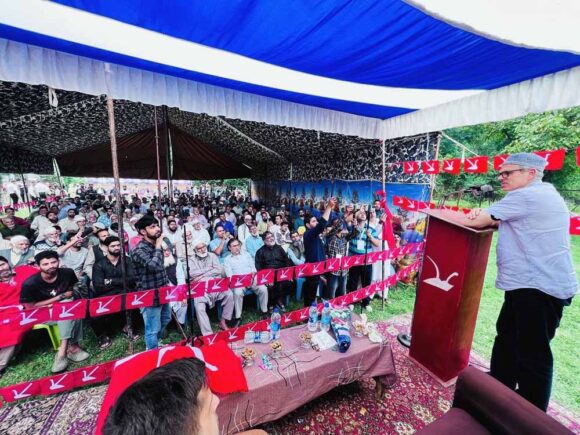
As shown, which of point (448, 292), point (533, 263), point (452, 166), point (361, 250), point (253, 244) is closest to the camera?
point (533, 263)

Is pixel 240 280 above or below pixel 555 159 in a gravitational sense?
below

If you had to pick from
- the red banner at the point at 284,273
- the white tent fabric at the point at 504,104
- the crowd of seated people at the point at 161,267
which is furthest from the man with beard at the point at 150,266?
the white tent fabric at the point at 504,104

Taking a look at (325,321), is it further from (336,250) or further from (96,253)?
(96,253)

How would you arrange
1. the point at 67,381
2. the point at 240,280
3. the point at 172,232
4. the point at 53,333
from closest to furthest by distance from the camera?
the point at 67,381 → the point at 53,333 → the point at 240,280 → the point at 172,232

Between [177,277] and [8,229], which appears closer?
[177,277]

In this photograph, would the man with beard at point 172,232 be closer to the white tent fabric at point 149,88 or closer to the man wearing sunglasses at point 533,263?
the white tent fabric at point 149,88

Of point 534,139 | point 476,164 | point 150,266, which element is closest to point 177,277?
point 150,266

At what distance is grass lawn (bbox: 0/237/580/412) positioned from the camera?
2.77 m

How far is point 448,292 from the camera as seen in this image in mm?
2580

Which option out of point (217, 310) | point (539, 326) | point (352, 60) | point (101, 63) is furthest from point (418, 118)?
point (217, 310)

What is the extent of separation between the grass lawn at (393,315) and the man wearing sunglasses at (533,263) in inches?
51.7

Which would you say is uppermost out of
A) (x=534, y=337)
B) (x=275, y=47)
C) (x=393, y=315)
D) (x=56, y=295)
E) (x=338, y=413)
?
(x=275, y=47)

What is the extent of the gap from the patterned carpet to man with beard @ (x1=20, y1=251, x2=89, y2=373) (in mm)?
632

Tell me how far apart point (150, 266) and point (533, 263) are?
3751 millimetres
